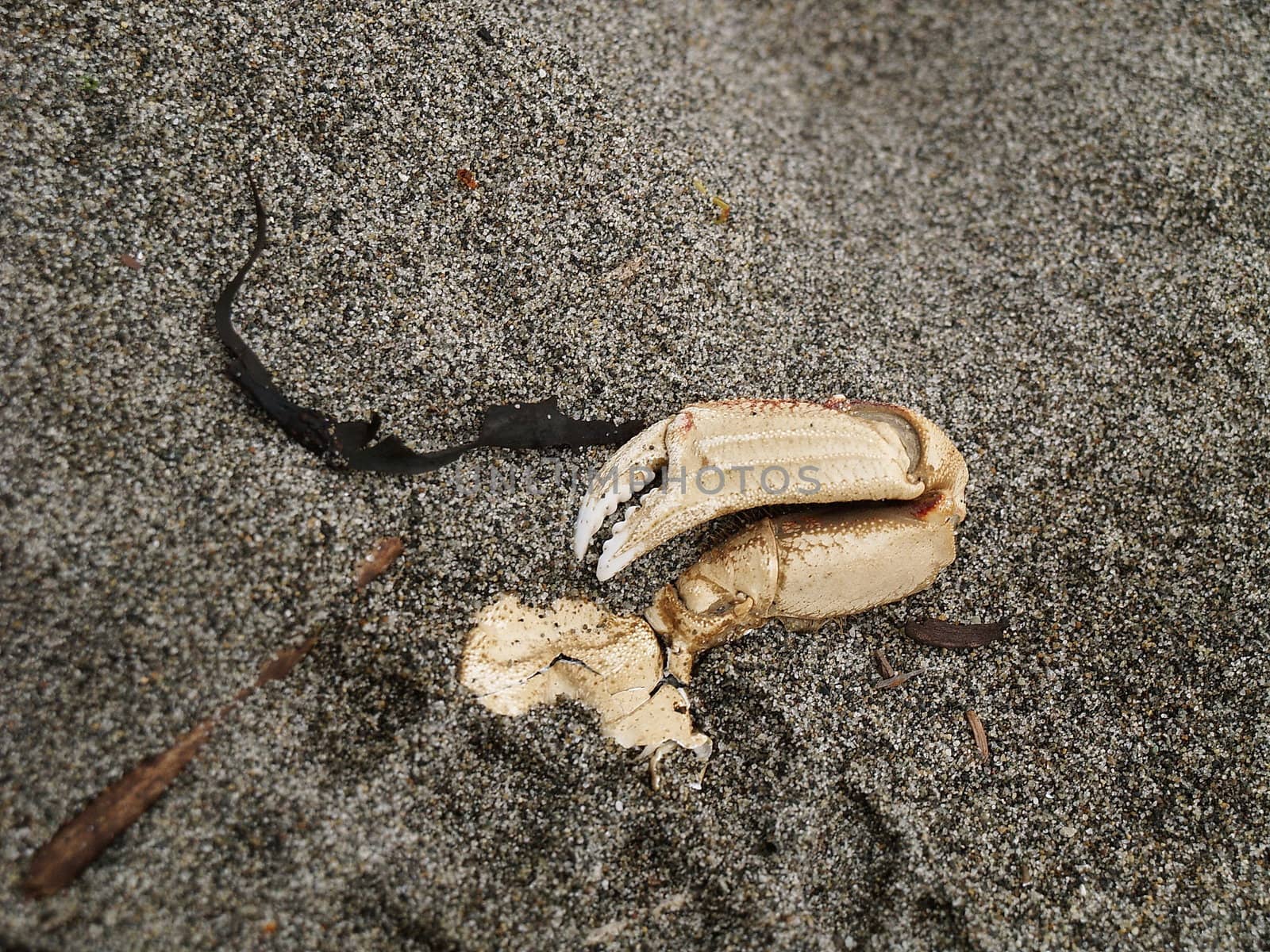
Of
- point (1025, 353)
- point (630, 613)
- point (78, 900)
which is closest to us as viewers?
point (78, 900)

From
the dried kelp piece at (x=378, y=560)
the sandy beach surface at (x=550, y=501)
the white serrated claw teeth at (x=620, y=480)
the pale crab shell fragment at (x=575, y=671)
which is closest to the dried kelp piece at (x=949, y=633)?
the sandy beach surface at (x=550, y=501)

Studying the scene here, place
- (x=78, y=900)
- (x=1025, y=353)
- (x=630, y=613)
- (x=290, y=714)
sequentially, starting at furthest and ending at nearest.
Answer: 1. (x=1025, y=353)
2. (x=630, y=613)
3. (x=290, y=714)
4. (x=78, y=900)

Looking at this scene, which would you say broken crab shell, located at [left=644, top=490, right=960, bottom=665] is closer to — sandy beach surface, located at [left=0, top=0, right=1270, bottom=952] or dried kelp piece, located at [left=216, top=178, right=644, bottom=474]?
sandy beach surface, located at [left=0, top=0, right=1270, bottom=952]

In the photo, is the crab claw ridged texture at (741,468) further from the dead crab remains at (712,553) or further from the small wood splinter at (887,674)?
the small wood splinter at (887,674)

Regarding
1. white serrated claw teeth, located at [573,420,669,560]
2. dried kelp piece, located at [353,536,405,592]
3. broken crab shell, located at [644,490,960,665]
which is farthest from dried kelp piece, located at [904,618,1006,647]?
dried kelp piece, located at [353,536,405,592]

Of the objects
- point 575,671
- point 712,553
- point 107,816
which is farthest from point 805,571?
point 107,816

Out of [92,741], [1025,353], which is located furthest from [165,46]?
[1025,353]

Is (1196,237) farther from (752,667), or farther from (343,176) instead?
(343,176)
